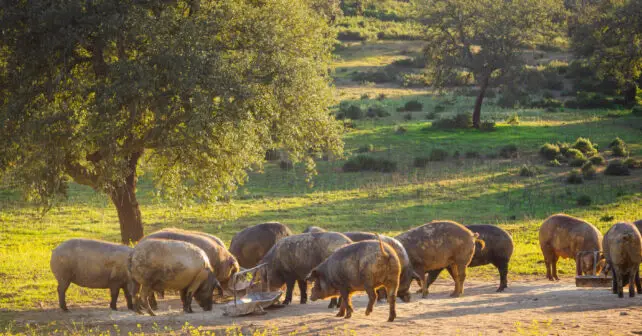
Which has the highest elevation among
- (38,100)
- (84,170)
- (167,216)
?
(38,100)

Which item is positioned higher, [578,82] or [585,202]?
[578,82]

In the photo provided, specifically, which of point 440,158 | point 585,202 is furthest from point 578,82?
point 585,202

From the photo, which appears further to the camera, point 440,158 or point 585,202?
point 440,158

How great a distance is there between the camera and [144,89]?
64.8 feet

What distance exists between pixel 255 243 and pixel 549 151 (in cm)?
2510

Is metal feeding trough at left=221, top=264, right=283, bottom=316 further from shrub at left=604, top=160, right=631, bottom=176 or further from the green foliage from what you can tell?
the green foliage

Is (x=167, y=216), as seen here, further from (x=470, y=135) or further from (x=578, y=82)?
(x=578, y=82)

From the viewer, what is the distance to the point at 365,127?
48.4 meters

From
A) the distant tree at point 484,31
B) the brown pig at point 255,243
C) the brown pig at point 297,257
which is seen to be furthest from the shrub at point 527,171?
the brown pig at point 297,257

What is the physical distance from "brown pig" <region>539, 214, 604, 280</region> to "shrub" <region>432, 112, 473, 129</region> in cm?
2826

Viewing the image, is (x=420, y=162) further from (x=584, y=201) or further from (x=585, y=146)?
(x=584, y=201)

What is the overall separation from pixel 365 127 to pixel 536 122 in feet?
36.2

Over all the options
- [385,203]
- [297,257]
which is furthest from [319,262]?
[385,203]

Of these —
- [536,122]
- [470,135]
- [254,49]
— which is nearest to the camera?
[254,49]
